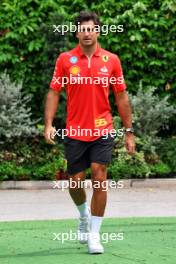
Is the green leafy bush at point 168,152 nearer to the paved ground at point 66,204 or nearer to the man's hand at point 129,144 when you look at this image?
the paved ground at point 66,204

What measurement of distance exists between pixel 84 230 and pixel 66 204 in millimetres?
3411

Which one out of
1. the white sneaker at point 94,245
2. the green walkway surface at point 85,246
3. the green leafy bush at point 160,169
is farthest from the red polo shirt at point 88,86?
the green leafy bush at point 160,169

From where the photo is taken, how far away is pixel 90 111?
23.6ft

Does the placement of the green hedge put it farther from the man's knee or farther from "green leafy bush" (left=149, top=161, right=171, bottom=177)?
the man's knee

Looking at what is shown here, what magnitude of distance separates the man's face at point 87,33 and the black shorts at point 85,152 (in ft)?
2.54

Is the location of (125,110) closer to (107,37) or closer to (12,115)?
(12,115)

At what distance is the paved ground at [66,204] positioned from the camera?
10.0m

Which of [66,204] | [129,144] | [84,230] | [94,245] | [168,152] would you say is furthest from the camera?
[168,152]

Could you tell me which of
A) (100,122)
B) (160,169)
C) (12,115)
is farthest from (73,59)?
(160,169)

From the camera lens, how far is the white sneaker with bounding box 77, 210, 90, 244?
7.54 meters

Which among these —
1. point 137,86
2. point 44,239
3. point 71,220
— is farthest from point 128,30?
point 44,239

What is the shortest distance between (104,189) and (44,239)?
1.15m

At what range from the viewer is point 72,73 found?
23.6ft

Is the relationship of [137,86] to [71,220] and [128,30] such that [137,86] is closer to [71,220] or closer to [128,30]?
[128,30]
